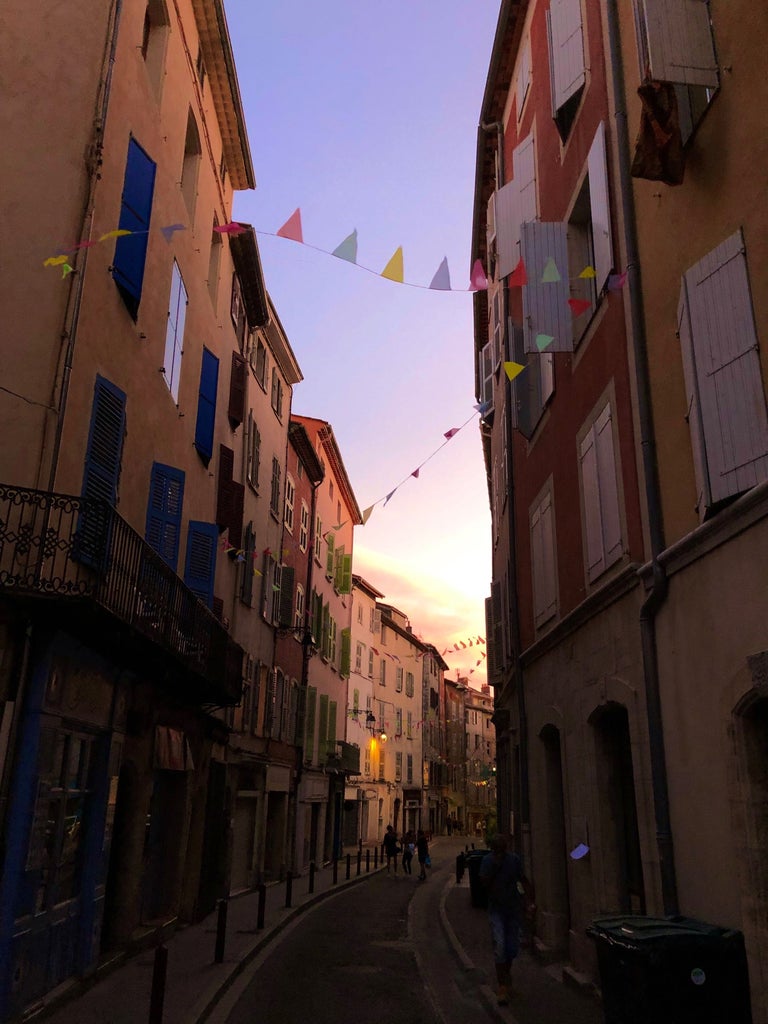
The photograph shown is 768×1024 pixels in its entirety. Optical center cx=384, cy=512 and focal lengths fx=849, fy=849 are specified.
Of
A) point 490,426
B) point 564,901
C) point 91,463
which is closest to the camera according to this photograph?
point 91,463

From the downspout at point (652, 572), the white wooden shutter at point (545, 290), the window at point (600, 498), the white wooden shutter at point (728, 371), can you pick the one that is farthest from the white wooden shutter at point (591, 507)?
the white wooden shutter at point (728, 371)

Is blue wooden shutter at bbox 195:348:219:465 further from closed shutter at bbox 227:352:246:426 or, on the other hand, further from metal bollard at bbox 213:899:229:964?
metal bollard at bbox 213:899:229:964

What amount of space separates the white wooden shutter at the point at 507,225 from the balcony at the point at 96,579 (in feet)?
25.1

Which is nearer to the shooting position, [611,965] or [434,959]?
[611,965]

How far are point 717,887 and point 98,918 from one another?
763cm

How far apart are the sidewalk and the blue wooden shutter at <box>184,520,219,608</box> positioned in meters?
5.58

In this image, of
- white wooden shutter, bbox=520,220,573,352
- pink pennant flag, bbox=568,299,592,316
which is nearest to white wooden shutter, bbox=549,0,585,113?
white wooden shutter, bbox=520,220,573,352

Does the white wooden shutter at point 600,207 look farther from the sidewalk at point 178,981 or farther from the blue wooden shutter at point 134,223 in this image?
the sidewalk at point 178,981

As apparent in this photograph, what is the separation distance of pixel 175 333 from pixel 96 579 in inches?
267

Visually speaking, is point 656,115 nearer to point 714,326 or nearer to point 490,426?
point 714,326

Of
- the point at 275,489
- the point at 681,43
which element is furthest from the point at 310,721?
the point at 681,43

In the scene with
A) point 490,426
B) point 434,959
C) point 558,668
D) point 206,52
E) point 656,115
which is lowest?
point 434,959

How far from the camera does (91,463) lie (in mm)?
10164

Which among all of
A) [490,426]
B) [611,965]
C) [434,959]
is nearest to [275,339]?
[490,426]
